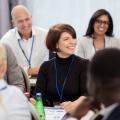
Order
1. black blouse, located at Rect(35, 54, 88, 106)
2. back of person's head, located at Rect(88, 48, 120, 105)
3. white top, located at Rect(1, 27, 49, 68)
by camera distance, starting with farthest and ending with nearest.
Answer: white top, located at Rect(1, 27, 49, 68) → black blouse, located at Rect(35, 54, 88, 106) → back of person's head, located at Rect(88, 48, 120, 105)

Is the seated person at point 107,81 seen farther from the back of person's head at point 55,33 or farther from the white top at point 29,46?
the white top at point 29,46

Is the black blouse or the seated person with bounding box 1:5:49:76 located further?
the seated person with bounding box 1:5:49:76

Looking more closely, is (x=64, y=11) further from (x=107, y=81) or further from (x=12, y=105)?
(x=107, y=81)

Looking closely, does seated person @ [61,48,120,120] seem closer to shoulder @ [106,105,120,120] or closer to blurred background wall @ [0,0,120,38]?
shoulder @ [106,105,120,120]

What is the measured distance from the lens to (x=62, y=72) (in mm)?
2697

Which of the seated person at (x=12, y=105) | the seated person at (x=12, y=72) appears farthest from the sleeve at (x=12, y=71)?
the seated person at (x=12, y=105)

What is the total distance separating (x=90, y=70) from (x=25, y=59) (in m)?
2.83

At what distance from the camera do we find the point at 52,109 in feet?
7.53

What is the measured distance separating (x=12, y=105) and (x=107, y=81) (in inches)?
26.7

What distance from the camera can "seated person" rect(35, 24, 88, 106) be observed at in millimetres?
2635

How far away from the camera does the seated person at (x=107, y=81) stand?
91cm

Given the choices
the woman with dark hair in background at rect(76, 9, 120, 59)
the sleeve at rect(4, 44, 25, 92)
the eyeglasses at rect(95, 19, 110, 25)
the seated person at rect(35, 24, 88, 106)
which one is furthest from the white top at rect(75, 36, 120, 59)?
the sleeve at rect(4, 44, 25, 92)

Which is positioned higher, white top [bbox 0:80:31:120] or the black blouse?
white top [bbox 0:80:31:120]

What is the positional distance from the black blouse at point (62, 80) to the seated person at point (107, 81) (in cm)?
166
